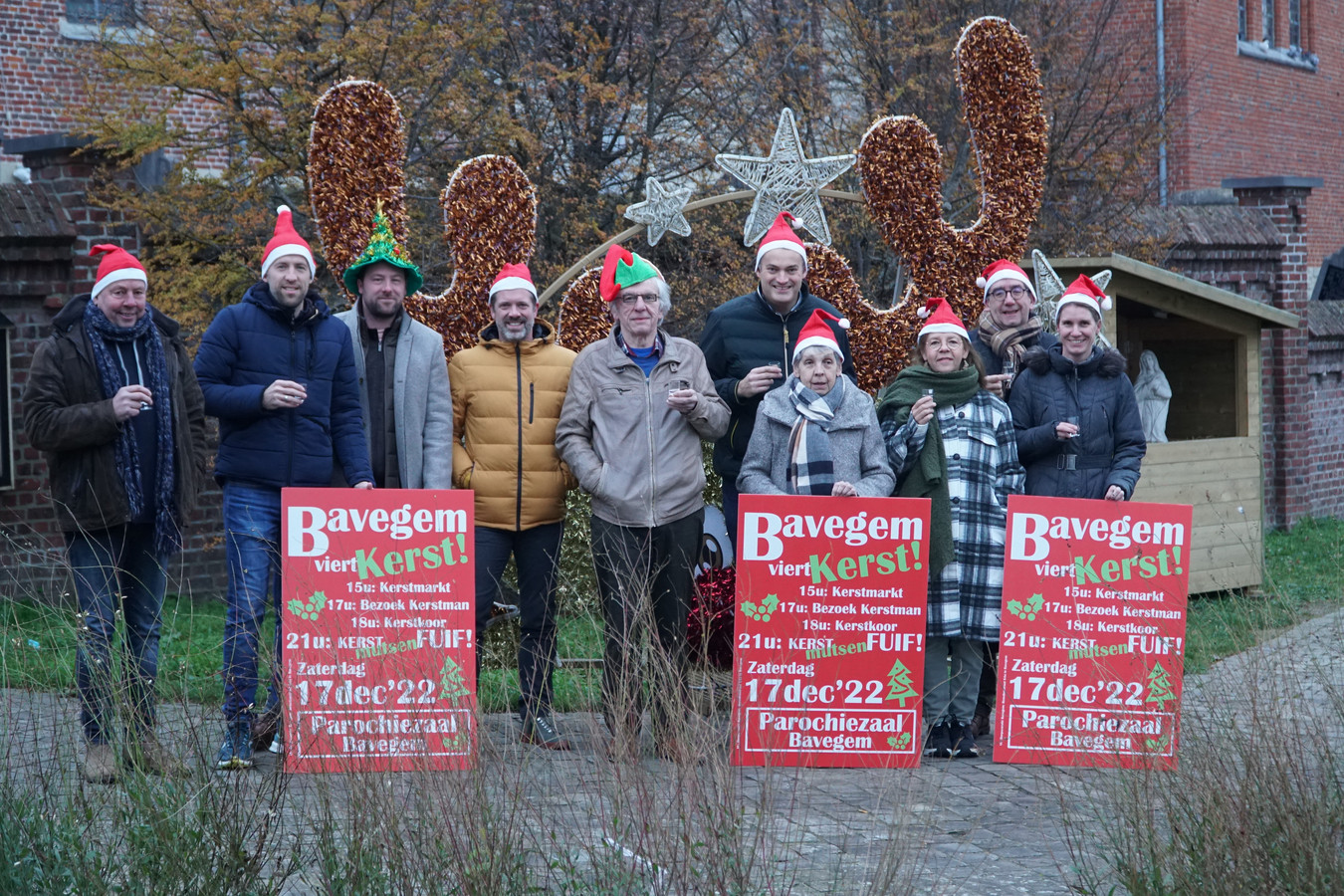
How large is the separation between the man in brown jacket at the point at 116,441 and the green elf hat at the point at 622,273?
5.66ft

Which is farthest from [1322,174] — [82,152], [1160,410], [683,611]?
[683,611]

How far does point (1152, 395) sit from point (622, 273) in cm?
675

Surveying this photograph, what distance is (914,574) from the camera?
18.4 feet

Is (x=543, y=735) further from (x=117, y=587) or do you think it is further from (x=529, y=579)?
(x=117, y=587)

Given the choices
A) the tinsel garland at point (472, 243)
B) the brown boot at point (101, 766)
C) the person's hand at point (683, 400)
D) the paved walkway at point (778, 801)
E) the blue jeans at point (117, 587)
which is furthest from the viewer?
the tinsel garland at point (472, 243)

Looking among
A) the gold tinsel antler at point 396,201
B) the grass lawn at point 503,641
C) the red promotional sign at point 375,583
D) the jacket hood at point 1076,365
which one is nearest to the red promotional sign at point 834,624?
the grass lawn at point 503,641

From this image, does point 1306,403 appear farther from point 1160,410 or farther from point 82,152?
point 82,152

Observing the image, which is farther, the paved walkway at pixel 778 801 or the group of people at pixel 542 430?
the group of people at pixel 542 430

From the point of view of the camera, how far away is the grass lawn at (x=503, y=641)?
4.37 meters

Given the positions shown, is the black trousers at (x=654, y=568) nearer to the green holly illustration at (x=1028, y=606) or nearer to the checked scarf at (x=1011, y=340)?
the green holly illustration at (x=1028, y=606)

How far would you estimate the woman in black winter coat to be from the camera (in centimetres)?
598

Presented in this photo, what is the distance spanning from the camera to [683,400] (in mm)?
5504

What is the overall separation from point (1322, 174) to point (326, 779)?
25565 mm

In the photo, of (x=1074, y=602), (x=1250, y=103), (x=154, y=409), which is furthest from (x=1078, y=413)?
(x=1250, y=103)
